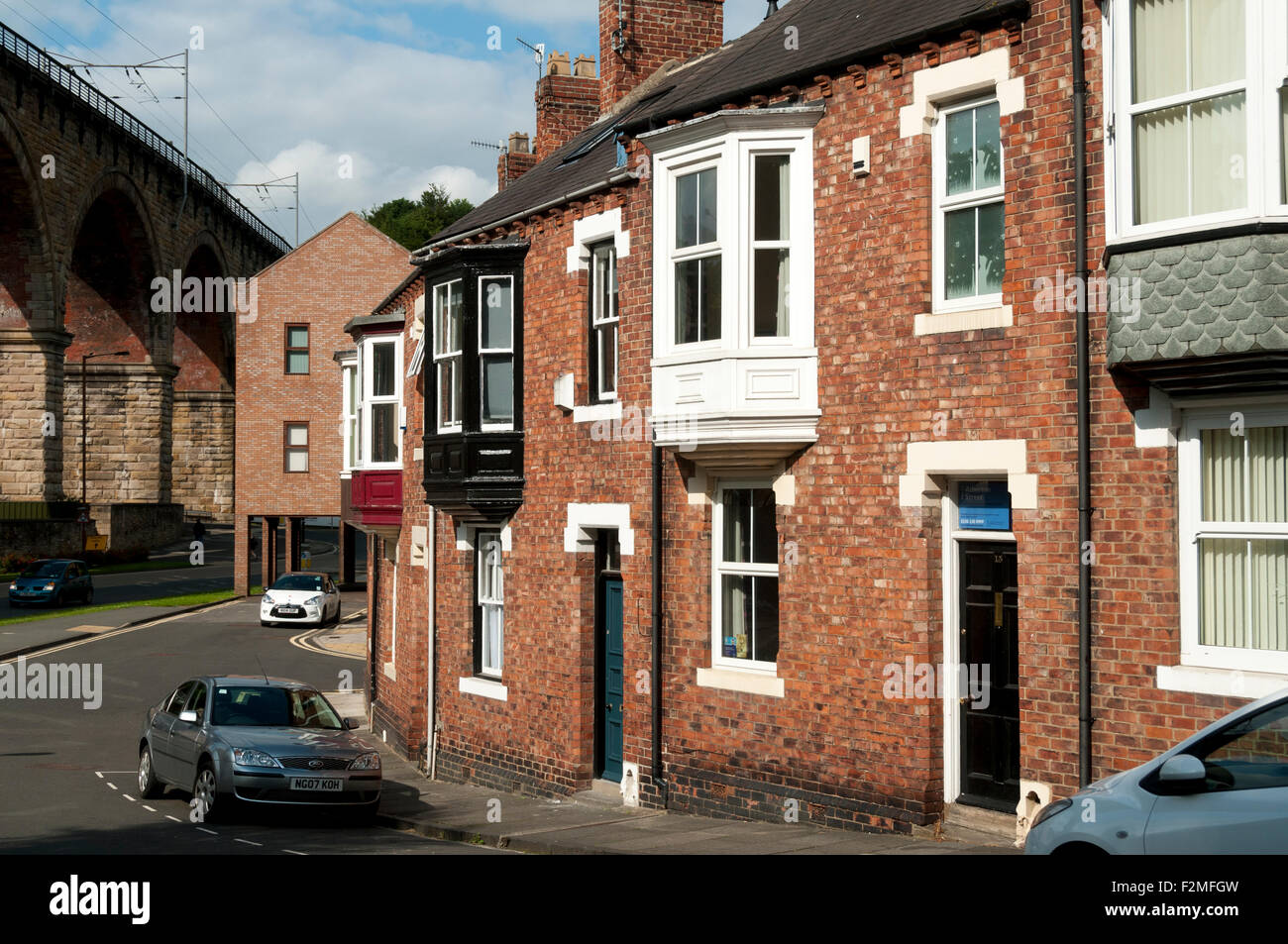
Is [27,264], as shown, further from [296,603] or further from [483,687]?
[483,687]

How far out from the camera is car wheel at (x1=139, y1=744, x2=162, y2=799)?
52.9 ft

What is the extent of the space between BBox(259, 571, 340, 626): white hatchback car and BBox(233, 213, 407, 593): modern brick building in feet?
32.0

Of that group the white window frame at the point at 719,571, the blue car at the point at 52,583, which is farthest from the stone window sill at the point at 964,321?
the blue car at the point at 52,583

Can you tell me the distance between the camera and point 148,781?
53.1 ft

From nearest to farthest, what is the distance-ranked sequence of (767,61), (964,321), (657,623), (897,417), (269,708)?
(964,321)
(897,417)
(767,61)
(657,623)
(269,708)

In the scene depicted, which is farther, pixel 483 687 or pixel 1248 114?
pixel 483 687

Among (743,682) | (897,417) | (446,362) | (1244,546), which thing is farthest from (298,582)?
(1244,546)

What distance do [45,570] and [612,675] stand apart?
34.5m

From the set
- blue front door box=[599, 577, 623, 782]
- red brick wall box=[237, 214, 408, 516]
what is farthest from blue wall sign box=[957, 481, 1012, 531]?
red brick wall box=[237, 214, 408, 516]

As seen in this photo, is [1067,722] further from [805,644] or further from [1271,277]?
[1271,277]

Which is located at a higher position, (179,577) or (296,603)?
(296,603)

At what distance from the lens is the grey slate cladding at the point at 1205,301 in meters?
8.89

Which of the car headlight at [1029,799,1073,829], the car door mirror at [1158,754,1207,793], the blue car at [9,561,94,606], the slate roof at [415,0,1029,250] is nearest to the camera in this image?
the car door mirror at [1158,754,1207,793]

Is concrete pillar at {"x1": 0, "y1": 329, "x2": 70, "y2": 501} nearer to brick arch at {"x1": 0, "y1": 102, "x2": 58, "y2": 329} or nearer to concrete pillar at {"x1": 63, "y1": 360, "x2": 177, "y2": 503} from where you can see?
brick arch at {"x1": 0, "y1": 102, "x2": 58, "y2": 329}
